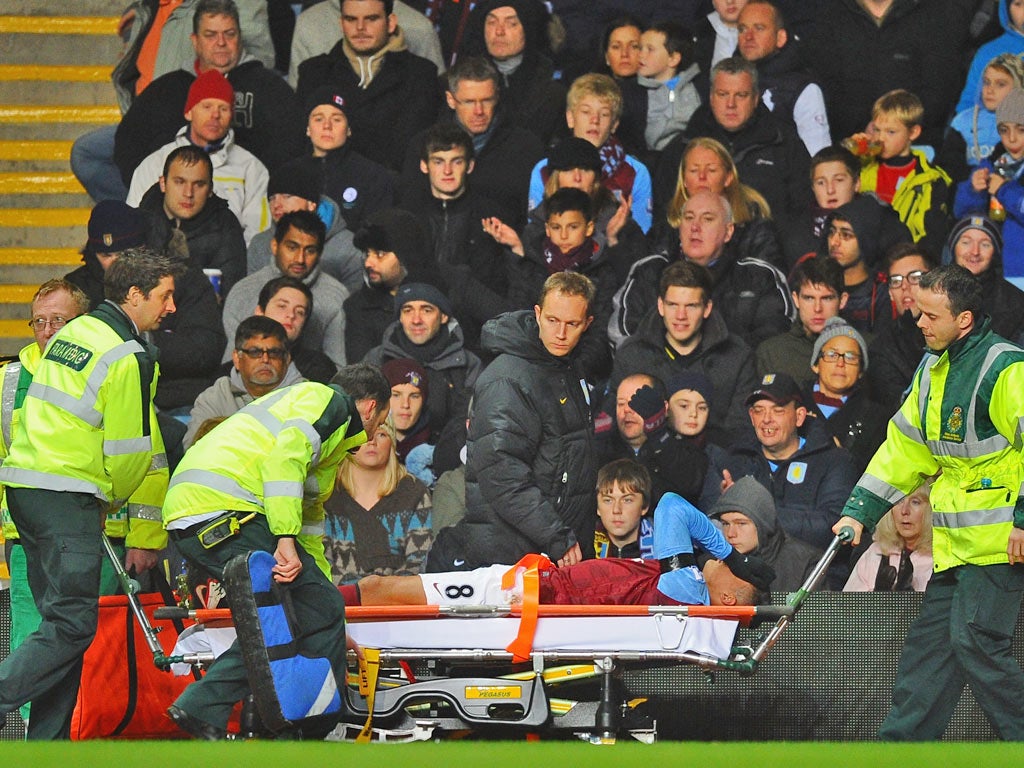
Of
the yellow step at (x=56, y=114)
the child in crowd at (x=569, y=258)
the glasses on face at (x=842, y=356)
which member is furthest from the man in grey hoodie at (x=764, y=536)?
the yellow step at (x=56, y=114)

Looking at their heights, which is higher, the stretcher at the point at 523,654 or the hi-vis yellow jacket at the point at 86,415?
the hi-vis yellow jacket at the point at 86,415

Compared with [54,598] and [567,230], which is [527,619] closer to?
[54,598]

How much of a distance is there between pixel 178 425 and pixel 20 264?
3.13 meters

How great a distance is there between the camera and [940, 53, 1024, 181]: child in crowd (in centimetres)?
846

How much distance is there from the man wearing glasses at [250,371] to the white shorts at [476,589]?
81.7 inches

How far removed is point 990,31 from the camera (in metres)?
8.74

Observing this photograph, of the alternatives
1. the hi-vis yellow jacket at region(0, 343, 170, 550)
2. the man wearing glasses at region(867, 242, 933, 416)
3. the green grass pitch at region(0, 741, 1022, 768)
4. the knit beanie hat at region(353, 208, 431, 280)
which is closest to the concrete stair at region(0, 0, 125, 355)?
the knit beanie hat at region(353, 208, 431, 280)

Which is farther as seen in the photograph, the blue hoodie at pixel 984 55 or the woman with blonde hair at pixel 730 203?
the blue hoodie at pixel 984 55

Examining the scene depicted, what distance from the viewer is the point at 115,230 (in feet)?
26.9

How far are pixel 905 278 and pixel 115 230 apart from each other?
402cm

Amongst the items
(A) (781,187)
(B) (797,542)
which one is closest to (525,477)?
(B) (797,542)

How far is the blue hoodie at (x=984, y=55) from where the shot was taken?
859 centimetres

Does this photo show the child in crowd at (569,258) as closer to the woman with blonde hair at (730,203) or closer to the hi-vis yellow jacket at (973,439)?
the woman with blonde hair at (730,203)

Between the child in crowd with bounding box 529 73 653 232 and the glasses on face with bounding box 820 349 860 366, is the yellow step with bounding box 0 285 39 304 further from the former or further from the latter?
the glasses on face with bounding box 820 349 860 366
